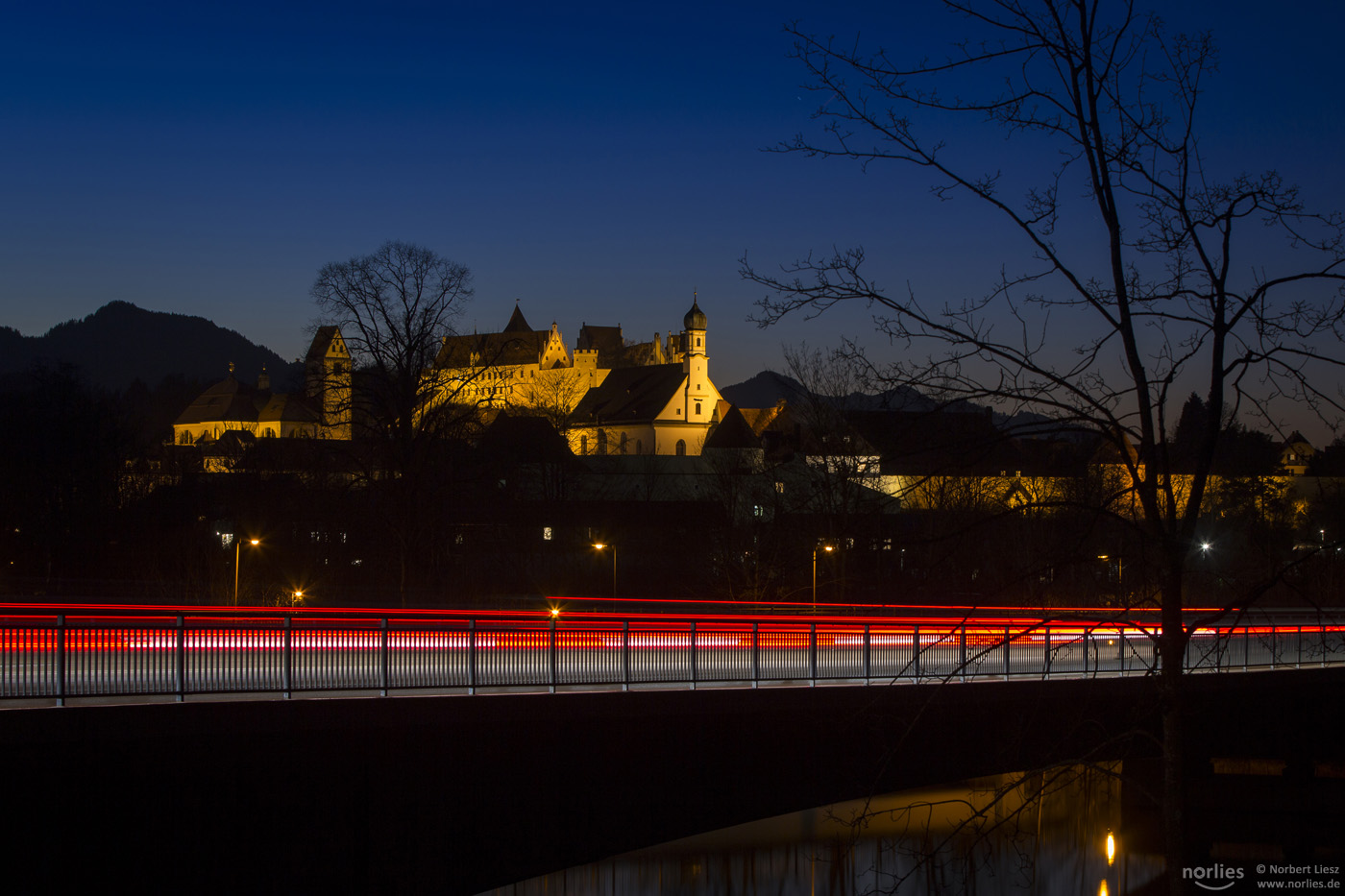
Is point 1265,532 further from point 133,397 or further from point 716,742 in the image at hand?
point 133,397

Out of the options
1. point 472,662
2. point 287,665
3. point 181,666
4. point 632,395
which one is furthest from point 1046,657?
point 632,395

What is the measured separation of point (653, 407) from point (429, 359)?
110933mm

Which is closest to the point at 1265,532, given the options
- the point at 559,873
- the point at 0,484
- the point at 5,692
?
the point at 5,692

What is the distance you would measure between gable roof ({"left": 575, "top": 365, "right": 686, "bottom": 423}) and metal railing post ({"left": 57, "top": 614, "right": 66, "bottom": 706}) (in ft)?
462

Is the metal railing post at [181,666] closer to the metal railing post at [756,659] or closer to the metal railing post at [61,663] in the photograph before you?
the metal railing post at [61,663]

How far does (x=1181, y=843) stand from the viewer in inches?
280

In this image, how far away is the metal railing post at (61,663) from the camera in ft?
47.5

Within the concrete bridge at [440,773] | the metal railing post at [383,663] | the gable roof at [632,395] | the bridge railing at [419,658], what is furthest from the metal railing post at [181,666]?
the gable roof at [632,395]

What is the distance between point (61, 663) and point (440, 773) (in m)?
4.97

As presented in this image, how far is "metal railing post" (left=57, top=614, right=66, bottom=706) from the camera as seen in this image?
14.5 meters

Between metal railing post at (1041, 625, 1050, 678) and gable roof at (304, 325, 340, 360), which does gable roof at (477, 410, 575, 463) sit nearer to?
gable roof at (304, 325, 340, 360)

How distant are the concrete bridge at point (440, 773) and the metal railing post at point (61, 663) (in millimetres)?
1147

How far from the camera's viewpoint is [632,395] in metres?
163

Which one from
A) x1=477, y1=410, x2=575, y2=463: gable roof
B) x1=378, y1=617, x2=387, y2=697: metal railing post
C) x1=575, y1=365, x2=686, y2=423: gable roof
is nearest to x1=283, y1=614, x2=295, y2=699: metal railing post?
x1=378, y1=617, x2=387, y2=697: metal railing post
